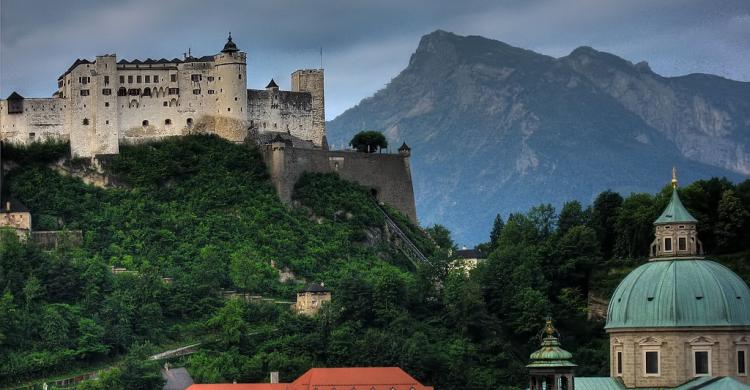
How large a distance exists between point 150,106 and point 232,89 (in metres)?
5.32

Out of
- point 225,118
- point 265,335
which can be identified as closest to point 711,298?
point 265,335

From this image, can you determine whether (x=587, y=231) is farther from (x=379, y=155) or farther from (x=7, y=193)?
(x=7, y=193)

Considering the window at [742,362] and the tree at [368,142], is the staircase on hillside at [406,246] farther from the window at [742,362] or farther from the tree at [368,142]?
the window at [742,362]

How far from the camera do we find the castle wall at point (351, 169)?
11525 centimetres

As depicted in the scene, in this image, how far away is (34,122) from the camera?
369 feet

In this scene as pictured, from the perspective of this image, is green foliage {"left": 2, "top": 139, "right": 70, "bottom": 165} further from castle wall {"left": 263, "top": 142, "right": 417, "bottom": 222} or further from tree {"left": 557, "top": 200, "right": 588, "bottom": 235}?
tree {"left": 557, "top": 200, "right": 588, "bottom": 235}

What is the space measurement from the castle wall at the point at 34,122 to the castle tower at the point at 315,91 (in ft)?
55.4

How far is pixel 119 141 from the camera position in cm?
11325

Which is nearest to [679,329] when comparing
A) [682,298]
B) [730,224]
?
[682,298]

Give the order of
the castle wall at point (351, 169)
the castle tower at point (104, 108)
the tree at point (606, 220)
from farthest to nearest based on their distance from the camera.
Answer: the castle wall at point (351, 169)
the castle tower at point (104, 108)
the tree at point (606, 220)

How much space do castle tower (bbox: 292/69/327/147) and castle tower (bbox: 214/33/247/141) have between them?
5743mm

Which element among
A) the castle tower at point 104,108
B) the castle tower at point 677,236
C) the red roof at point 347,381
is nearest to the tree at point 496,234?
the castle tower at point 104,108

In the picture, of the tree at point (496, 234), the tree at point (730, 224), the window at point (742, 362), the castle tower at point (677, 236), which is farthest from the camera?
the tree at point (496, 234)

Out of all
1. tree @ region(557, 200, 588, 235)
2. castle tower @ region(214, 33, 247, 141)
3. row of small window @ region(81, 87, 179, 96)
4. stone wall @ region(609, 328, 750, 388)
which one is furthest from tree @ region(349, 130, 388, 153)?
stone wall @ region(609, 328, 750, 388)
